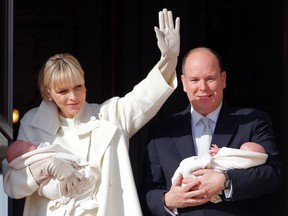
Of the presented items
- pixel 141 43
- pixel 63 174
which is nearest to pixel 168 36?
pixel 63 174

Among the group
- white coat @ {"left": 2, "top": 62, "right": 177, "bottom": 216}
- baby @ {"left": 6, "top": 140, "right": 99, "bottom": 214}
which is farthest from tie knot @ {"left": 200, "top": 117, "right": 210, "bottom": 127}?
baby @ {"left": 6, "top": 140, "right": 99, "bottom": 214}

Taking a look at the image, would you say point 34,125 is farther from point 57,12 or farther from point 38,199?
point 57,12

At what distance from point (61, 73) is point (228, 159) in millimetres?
827

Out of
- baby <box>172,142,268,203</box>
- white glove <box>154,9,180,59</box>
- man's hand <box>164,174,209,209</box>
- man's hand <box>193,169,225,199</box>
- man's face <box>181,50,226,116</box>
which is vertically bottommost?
man's hand <box>164,174,209,209</box>

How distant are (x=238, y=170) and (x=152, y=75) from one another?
1.93 feet

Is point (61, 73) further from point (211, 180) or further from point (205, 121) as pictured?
point (211, 180)

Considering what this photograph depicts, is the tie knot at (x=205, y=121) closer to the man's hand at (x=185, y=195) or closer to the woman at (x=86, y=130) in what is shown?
the woman at (x=86, y=130)

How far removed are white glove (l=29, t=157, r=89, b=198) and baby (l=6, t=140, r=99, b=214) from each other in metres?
0.02

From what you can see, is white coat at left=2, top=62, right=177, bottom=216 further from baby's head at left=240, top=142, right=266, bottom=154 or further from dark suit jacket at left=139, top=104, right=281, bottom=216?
baby's head at left=240, top=142, right=266, bottom=154

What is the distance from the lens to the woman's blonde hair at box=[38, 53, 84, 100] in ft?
18.6

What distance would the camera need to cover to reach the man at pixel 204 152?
5.57 metres

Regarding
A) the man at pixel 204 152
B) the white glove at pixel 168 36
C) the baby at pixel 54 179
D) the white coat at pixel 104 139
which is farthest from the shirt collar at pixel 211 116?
the baby at pixel 54 179

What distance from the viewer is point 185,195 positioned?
5.57 metres

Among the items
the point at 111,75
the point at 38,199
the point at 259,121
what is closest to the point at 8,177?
the point at 38,199
